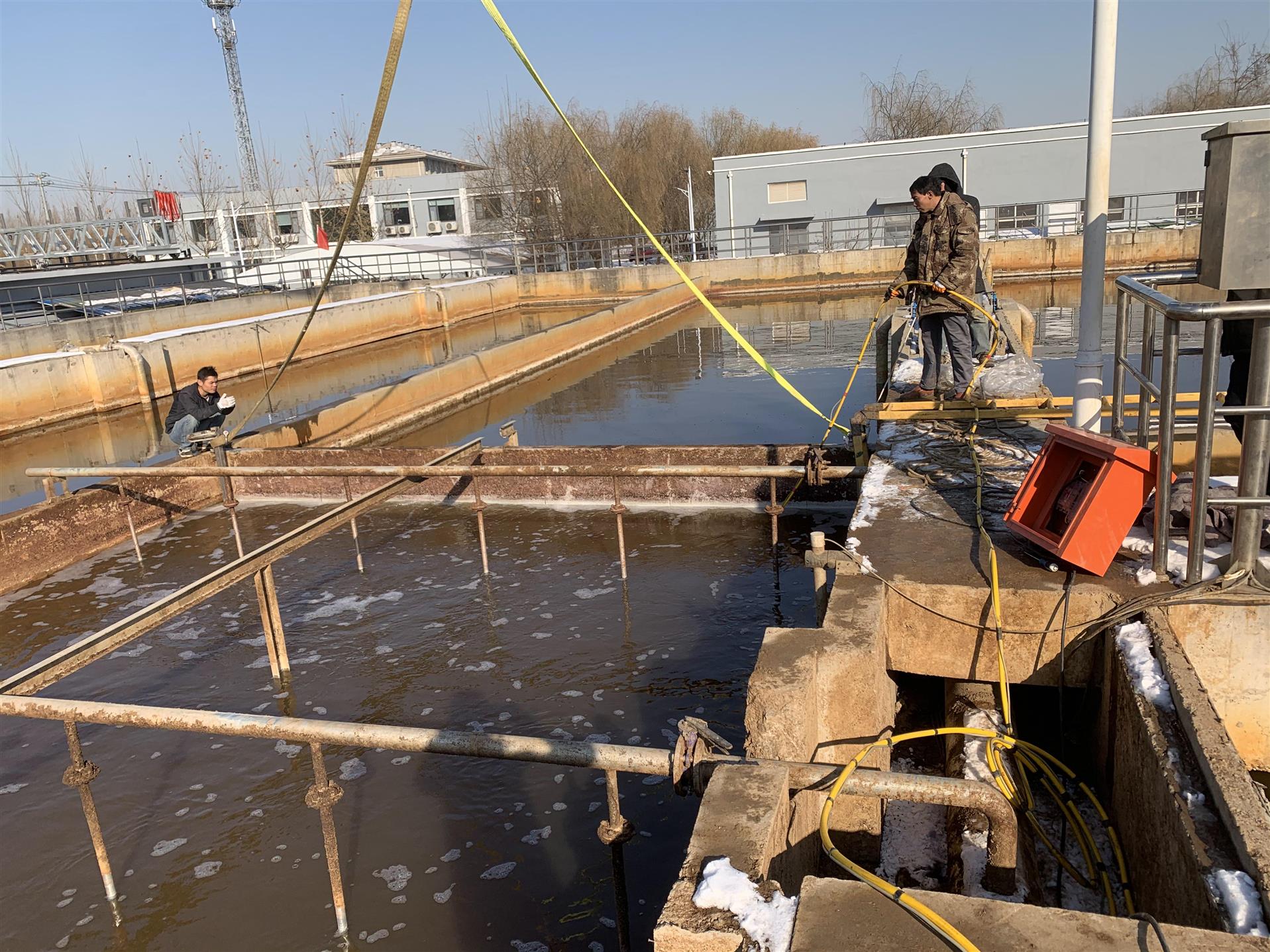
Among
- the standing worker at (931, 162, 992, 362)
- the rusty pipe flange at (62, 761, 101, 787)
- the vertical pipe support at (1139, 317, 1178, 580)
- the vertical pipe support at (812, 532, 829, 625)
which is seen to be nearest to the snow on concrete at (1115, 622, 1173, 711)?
the vertical pipe support at (1139, 317, 1178, 580)

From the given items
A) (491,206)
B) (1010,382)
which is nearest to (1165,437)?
(1010,382)

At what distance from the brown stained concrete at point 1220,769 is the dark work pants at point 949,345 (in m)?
4.08

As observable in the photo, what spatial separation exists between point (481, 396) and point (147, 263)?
2563 cm

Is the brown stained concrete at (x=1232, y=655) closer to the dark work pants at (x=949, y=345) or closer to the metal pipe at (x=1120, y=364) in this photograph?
the metal pipe at (x=1120, y=364)

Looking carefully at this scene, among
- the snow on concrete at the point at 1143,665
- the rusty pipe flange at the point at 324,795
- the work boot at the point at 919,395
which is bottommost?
the rusty pipe flange at the point at 324,795

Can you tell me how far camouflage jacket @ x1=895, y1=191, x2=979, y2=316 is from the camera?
7.18 meters

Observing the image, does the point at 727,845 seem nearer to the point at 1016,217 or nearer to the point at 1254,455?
the point at 1254,455

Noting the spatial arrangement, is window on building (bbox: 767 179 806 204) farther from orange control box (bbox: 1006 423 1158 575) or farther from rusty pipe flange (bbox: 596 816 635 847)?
rusty pipe flange (bbox: 596 816 635 847)

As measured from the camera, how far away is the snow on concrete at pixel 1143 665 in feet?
11.2

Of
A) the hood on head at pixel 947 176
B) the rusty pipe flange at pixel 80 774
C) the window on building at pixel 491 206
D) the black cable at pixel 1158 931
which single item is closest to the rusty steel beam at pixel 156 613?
the rusty pipe flange at pixel 80 774

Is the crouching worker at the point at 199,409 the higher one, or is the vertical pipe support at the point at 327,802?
the crouching worker at the point at 199,409

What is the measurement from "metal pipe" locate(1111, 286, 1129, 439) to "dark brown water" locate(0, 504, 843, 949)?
2555mm

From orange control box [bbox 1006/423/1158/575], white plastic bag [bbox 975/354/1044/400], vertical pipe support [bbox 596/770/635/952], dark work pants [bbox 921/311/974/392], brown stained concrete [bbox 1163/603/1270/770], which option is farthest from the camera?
dark work pants [bbox 921/311/974/392]

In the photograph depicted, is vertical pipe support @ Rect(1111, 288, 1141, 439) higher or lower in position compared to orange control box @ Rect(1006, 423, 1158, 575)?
higher
